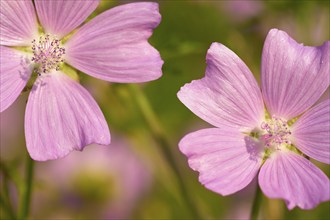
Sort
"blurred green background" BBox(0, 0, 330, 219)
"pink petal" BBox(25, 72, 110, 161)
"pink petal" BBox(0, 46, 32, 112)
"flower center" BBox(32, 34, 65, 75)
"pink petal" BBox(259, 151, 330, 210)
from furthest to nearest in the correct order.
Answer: "blurred green background" BBox(0, 0, 330, 219) < "flower center" BBox(32, 34, 65, 75) < "pink petal" BBox(0, 46, 32, 112) < "pink petal" BBox(25, 72, 110, 161) < "pink petal" BBox(259, 151, 330, 210)

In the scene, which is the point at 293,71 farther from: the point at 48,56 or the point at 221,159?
the point at 48,56

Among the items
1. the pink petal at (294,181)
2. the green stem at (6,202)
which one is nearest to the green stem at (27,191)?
the green stem at (6,202)

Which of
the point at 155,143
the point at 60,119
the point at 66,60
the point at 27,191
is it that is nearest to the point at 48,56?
the point at 66,60

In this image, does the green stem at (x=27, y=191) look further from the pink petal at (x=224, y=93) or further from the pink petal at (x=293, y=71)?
the pink petal at (x=293, y=71)

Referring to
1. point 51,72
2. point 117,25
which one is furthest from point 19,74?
point 117,25

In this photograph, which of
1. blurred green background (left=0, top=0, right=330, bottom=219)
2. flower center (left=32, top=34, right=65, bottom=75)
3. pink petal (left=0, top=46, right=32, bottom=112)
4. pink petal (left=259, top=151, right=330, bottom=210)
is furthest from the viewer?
blurred green background (left=0, top=0, right=330, bottom=219)

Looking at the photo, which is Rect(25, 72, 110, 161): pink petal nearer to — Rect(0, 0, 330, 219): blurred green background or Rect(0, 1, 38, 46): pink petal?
Rect(0, 1, 38, 46): pink petal

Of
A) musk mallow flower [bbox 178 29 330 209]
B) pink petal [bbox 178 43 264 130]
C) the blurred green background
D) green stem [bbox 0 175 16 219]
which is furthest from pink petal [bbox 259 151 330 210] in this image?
green stem [bbox 0 175 16 219]
